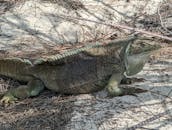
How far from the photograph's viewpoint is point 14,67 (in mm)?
5965

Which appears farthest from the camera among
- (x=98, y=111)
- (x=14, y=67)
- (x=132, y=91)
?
(x=14, y=67)

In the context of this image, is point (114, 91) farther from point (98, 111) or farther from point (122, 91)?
point (98, 111)

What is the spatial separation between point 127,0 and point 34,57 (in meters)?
2.27

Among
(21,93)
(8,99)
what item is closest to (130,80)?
(21,93)

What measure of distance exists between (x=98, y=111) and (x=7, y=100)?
109 cm

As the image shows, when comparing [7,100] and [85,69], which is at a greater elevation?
[85,69]

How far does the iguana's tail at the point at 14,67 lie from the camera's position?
19.3 feet

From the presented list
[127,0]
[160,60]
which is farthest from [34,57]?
[127,0]

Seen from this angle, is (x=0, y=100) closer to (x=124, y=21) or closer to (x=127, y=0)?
(x=124, y=21)

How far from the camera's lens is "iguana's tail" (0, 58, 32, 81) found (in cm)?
589

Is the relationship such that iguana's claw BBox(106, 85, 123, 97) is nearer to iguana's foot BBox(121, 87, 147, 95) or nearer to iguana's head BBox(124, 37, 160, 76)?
iguana's foot BBox(121, 87, 147, 95)

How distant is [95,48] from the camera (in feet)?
18.6

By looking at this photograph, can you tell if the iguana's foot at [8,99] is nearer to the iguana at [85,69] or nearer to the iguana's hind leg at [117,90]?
the iguana at [85,69]

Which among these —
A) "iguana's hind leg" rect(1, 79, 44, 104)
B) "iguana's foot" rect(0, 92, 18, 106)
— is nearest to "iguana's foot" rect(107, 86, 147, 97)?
"iguana's hind leg" rect(1, 79, 44, 104)
